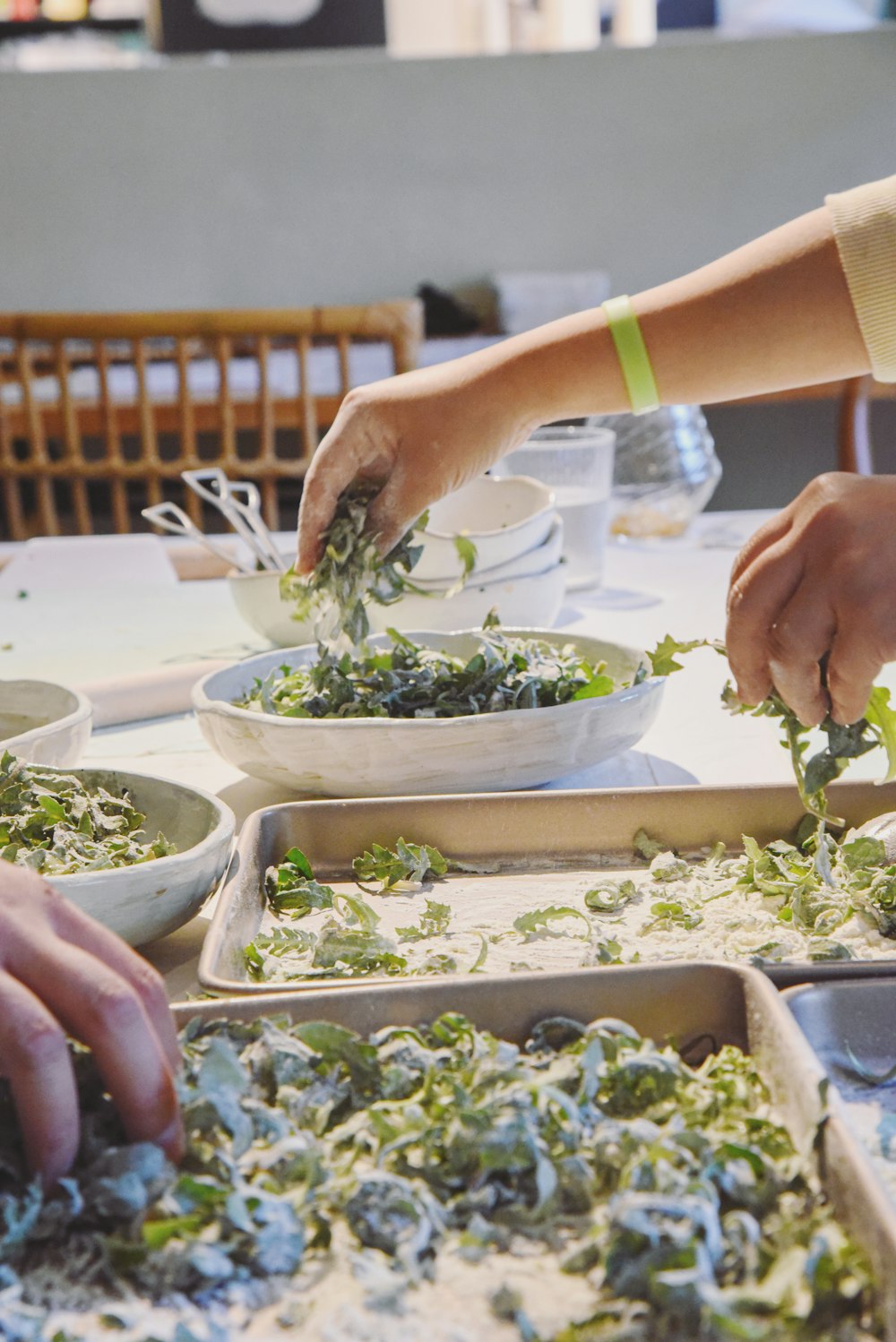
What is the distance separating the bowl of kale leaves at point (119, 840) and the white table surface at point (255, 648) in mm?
63

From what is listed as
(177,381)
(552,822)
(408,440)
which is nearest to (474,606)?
(408,440)

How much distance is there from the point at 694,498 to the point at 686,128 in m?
3.03

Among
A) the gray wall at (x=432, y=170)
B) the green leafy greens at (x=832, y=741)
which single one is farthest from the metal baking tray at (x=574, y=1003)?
the gray wall at (x=432, y=170)

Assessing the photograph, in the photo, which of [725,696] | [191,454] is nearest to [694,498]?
[191,454]

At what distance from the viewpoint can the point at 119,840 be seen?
3.18 feet

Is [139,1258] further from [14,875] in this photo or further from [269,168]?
[269,168]

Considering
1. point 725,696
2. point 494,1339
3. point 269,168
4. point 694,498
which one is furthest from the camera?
point 269,168

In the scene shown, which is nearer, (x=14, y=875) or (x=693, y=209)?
(x=14, y=875)

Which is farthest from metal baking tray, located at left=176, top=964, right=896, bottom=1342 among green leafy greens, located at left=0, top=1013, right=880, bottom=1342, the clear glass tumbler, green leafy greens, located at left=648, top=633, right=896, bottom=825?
the clear glass tumbler

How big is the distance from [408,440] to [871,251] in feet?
1.51

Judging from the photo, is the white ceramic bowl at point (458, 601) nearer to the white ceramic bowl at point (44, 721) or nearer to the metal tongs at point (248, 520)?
the metal tongs at point (248, 520)

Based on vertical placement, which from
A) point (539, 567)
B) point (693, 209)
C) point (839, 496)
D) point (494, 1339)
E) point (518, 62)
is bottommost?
point (494, 1339)

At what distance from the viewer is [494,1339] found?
0.53 m

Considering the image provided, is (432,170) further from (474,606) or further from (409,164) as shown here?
(474,606)
